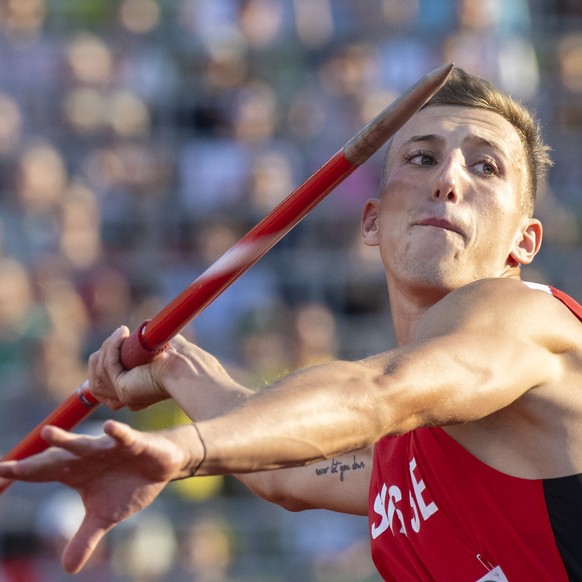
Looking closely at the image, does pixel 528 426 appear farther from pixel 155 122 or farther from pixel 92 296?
pixel 155 122

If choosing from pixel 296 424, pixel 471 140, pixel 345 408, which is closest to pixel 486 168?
pixel 471 140

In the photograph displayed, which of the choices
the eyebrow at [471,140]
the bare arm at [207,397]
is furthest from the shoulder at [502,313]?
the bare arm at [207,397]

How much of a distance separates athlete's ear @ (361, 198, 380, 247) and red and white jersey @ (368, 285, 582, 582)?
77cm

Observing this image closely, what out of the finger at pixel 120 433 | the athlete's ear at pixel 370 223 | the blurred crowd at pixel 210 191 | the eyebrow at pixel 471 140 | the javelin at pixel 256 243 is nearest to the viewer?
the finger at pixel 120 433

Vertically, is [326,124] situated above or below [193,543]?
above

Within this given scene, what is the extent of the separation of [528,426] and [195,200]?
5.96m

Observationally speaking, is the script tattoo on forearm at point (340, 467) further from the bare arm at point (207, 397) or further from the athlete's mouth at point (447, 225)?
the athlete's mouth at point (447, 225)

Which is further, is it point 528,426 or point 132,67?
point 132,67

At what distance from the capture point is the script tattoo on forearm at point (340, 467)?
4113 millimetres

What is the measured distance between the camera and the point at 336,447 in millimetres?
2600

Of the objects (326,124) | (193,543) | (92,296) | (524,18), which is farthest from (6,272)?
(524,18)

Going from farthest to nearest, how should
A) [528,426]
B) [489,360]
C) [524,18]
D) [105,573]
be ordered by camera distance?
[524,18] → [105,573] → [528,426] → [489,360]

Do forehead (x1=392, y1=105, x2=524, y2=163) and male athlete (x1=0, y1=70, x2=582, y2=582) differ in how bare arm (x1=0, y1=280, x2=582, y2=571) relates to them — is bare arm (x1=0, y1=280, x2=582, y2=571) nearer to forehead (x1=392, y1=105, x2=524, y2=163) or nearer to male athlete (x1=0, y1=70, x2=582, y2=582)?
male athlete (x1=0, y1=70, x2=582, y2=582)

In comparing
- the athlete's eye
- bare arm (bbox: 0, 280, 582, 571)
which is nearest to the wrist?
bare arm (bbox: 0, 280, 582, 571)
